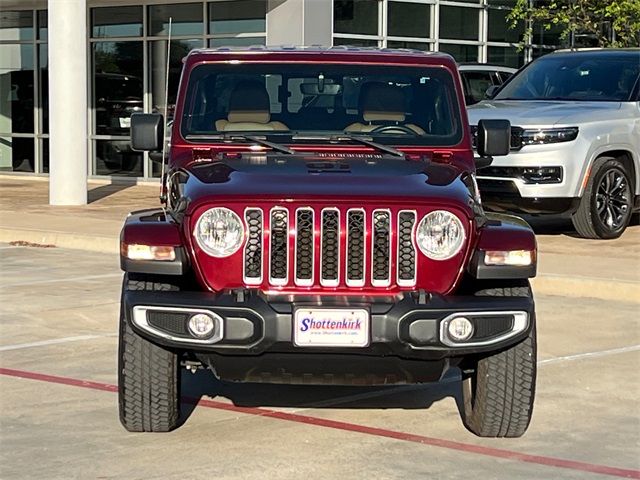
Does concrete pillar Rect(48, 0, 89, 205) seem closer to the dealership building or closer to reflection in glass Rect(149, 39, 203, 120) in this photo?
the dealership building

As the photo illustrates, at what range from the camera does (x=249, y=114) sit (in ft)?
23.9

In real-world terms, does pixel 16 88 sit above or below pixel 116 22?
below

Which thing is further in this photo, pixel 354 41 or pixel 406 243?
pixel 354 41

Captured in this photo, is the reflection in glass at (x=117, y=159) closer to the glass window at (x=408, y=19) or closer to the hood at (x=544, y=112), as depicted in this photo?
the glass window at (x=408, y=19)

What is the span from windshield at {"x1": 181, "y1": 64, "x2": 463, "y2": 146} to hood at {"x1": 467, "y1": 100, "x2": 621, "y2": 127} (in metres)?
6.15

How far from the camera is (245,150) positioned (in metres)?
7.07

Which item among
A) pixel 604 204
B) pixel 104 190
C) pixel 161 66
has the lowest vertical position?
pixel 104 190

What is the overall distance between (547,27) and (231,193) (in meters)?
16.4

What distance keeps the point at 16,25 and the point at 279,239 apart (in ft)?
67.4

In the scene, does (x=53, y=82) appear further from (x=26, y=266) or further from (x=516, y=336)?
(x=516, y=336)

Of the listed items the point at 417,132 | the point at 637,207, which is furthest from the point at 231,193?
the point at 637,207

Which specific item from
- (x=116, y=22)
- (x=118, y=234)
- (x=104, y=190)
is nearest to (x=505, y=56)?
(x=116, y=22)

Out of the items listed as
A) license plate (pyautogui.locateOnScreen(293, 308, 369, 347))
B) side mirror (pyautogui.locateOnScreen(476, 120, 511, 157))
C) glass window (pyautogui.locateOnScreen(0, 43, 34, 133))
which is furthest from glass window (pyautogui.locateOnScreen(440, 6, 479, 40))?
license plate (pyautogui.locateOnScreen(293, 308, 369, 347))

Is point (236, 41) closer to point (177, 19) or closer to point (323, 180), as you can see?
point (177, 19)
